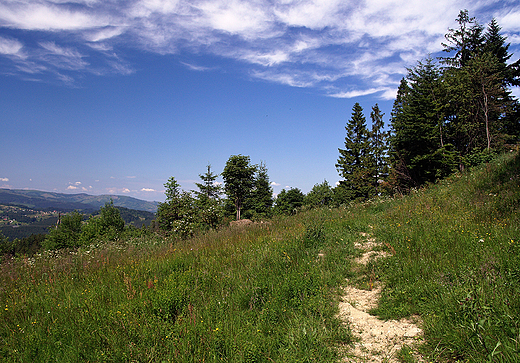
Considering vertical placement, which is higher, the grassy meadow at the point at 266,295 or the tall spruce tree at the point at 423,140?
the tall spruce tree at the point at 423,140

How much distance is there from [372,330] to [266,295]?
5.40 feet

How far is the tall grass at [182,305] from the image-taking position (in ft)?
10.0

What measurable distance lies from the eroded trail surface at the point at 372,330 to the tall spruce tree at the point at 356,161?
4666cm

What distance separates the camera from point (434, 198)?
9.26 metres

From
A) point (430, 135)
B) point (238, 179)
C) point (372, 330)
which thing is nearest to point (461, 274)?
point (372, 330)

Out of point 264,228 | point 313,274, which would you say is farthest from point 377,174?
point 313,274

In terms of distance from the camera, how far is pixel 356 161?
2039 inches

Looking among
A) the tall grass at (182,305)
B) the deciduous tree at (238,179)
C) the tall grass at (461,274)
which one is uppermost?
the deciduous tree at (238,179)

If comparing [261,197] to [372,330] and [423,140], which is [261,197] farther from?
[372,330]

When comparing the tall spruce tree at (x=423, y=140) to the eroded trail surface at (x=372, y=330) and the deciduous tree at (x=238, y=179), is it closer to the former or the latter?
the deciduous tree at (x=238, y=179)

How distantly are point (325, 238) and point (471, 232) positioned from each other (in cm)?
314

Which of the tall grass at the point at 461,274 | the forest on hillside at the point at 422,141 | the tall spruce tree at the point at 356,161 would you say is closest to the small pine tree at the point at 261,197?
the forest on hillside at the point at 422,141

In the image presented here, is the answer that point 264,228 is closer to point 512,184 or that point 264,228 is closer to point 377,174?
point 512,184

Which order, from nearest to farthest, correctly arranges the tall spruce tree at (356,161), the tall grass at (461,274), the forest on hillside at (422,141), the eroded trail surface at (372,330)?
the tall grass at (461,274) < the eroded trail surface at (372,330) < the forest on hillside at (422,141) < the tall spruce tree at (356,161)
